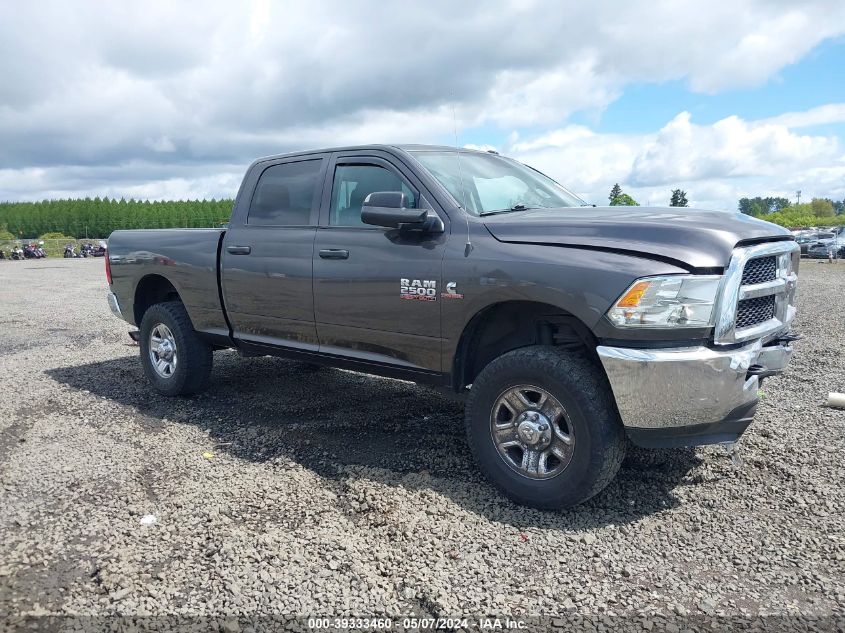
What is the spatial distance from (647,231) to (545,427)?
1.16m

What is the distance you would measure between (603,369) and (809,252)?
38.2 metres

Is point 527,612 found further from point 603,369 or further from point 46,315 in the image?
point 46,315

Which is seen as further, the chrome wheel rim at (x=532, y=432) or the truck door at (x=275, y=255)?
the truck door at (x=275, y=255)

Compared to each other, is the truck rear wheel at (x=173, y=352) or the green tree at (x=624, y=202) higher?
the green tree at (x=624, y=202)

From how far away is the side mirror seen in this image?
3.94 meters

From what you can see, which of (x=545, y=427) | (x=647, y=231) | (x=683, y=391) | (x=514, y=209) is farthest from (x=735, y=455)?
(x=514, y=209)

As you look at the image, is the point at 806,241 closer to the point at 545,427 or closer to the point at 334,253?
the point at 334,253

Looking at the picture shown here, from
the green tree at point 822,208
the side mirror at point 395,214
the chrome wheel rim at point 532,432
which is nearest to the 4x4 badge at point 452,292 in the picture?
the side mirror at point 395,214

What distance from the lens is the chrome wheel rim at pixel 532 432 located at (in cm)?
357

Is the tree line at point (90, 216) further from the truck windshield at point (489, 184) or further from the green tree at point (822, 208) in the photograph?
the truck windshield at point (489, 184)

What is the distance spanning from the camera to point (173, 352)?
607 cm

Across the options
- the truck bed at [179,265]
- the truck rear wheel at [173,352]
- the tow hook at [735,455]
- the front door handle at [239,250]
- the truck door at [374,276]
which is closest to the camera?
the truck door at [374,276]

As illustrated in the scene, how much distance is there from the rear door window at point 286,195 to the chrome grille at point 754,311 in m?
2.94

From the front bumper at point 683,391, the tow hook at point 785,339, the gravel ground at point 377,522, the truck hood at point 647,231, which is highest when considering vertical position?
the truck hood at point 647,231
